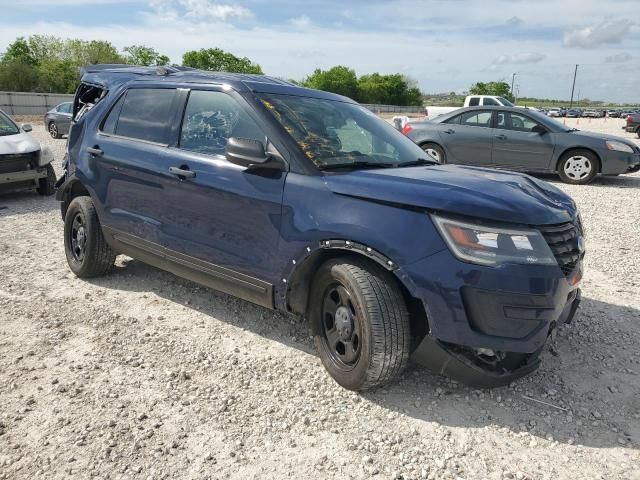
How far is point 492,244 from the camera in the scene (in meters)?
2.56

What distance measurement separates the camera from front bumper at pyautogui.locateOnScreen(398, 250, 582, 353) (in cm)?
254

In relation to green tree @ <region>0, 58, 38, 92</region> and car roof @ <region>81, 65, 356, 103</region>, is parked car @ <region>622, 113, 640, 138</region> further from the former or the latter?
green tree @ <region>0, 58, 38, 92</region>

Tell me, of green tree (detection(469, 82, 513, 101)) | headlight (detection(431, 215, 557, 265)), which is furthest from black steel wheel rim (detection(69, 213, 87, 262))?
green tree (detection(469, 82, 513, 101))

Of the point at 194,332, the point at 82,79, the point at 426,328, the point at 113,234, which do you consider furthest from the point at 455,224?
the point at 82,79

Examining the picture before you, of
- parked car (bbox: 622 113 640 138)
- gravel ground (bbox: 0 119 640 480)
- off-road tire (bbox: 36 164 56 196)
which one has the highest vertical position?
parked car (bbox: 622 113 640 138)

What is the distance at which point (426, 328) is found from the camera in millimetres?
2838

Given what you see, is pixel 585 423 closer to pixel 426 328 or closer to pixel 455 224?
pixel 426 328

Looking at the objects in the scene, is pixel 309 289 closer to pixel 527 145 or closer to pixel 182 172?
pixel 182 172

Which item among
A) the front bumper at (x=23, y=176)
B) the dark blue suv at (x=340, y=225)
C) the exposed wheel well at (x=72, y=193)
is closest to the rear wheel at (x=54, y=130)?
the front bumper at (x=23, y=176)

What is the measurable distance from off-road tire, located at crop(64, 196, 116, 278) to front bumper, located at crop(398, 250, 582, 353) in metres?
2.98

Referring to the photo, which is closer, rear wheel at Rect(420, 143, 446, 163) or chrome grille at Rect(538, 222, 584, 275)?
chrome grille at Rect(538, 222, 584, 275)

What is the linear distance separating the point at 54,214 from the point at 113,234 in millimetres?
3816

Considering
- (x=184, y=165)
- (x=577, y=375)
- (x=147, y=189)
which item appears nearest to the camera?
(x=577, y=375)

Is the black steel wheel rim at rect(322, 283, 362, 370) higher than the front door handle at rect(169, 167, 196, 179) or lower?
lower
